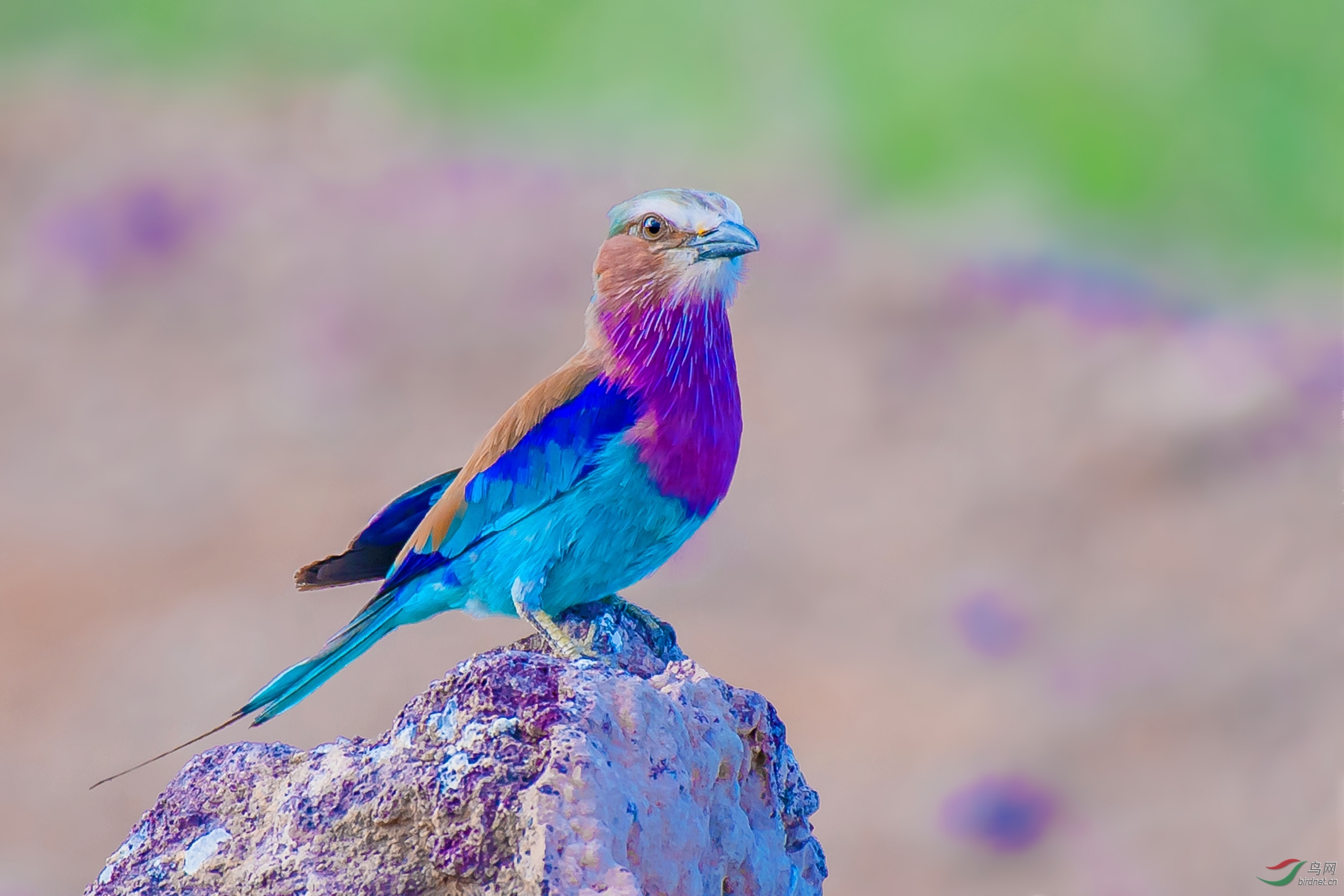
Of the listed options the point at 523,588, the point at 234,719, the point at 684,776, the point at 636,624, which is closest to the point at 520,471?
→ the point at 523,588

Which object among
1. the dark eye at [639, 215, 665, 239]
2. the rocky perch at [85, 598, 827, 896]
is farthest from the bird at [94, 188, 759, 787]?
the rocky perch at [85, 598, 827, 896]

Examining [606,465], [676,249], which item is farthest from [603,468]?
[676,249]

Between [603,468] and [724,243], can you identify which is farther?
[724,243]

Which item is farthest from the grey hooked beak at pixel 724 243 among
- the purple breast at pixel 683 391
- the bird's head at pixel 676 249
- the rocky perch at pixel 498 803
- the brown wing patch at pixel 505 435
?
the rocky perch at pixel 498 803

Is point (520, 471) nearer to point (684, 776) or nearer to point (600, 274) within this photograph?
point (600, 274)

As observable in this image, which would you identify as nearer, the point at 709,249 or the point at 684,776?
the point at 684,776

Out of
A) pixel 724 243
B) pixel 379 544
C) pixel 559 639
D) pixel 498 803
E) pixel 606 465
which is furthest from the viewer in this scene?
pixel 379 544

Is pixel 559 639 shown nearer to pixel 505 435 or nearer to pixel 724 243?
pixel 505 435
